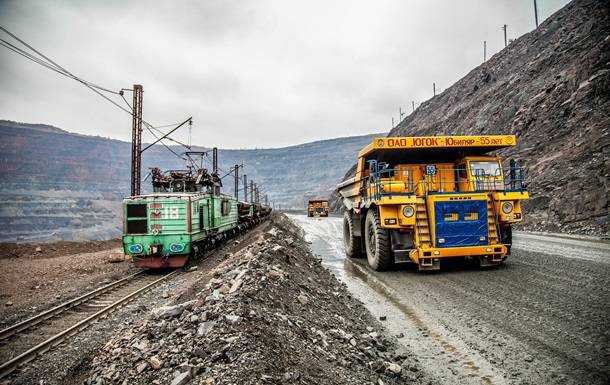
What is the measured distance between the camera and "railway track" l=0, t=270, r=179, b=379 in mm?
5660

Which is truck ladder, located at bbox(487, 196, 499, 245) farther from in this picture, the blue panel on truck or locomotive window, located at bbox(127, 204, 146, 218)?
locomotive window, located at bbox(127, 204, 146, 218)

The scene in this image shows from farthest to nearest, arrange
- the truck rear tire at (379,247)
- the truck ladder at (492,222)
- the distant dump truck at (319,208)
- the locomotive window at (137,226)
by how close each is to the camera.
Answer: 1. the distant dump truck at (319,208)
2. the locomotive window at (137,226)
3. the truck rear tire at (379,247)
4. the truck ladder at (492,222)

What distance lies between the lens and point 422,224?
826cm

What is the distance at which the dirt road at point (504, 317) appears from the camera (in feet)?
12.0

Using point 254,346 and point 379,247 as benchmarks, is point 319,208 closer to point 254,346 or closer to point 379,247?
point 379,247

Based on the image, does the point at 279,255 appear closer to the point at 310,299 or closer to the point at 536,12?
the point at 310,299

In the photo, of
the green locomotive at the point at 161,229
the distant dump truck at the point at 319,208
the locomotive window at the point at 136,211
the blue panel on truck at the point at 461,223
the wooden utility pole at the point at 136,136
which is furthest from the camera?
the distant dump truck at the point at 319,208

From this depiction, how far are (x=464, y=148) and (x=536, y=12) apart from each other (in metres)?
60.9

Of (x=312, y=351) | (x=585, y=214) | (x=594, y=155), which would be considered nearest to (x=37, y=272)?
(x=312, y=351)

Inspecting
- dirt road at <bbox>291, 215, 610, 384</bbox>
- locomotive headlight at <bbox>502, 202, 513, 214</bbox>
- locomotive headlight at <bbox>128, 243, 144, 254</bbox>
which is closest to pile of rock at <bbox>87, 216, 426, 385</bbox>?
dirt road at <bbox>291, 215, 610, 384</bbox>

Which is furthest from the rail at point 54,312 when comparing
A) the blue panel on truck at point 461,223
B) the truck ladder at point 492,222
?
the truck ladder at point 492,222

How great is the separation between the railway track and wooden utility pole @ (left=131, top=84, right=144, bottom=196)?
8.15 meters

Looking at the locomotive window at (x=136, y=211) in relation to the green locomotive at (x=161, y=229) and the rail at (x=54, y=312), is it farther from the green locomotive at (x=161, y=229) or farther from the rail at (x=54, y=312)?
the rail at (x=54, y=312)

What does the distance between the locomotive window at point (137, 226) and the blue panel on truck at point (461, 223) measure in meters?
9.75
